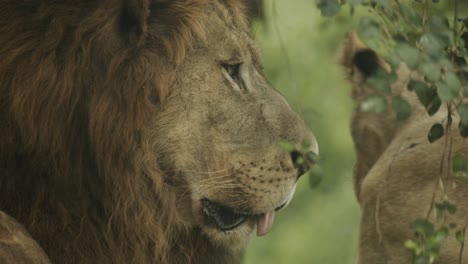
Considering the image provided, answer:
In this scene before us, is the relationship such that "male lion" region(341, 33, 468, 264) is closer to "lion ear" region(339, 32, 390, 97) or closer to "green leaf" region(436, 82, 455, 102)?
"lion ear" region(339, 32, 390, 97)

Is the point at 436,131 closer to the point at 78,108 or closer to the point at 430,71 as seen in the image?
the point at 430,71

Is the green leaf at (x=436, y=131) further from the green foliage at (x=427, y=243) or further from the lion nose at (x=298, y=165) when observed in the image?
the lion nose at (x=298, y=165)

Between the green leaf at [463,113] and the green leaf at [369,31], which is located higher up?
the green leaf at [369,31]

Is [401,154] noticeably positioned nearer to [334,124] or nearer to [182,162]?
[182,162]

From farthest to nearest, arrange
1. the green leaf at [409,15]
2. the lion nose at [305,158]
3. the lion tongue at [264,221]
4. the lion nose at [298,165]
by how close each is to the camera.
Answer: the lion tongue at [264,221], the lion nose at [298,165], the lion nose at [305,158], the green leaf at [409,15]

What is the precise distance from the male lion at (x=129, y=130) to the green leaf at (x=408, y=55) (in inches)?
38.4

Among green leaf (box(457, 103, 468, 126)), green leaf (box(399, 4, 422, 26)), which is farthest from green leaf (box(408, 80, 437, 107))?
green leaf (box(399, 4, 422, 26))

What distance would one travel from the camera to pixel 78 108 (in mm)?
4242

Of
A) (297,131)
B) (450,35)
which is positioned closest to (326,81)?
(297,131)

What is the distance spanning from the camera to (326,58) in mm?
9570

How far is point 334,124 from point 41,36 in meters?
5.07

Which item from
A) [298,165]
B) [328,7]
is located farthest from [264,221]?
[328,7]

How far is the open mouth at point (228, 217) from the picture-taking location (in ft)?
14.4

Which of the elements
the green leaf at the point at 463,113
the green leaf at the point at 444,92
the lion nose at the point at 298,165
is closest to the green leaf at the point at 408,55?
the green leaf at the point at 444,92
